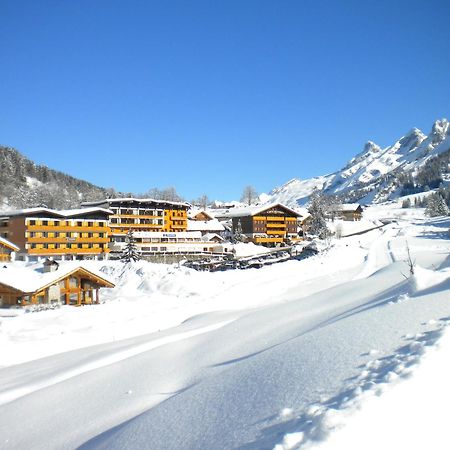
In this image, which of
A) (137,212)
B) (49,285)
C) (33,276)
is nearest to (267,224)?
(137,212)

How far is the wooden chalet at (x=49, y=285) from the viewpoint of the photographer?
30.9 m

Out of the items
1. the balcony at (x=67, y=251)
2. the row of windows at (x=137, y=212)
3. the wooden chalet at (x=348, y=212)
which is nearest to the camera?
the balcony at (x=67, y=251)

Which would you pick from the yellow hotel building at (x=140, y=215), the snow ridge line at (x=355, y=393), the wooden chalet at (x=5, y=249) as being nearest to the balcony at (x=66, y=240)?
the wooden chalet at (x=5, y=249)

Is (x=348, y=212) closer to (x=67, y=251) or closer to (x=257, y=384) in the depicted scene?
(x=67, y=251)

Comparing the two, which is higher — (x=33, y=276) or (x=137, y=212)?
(x=137, y=212)

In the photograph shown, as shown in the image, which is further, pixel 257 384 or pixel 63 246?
pixel 63 246

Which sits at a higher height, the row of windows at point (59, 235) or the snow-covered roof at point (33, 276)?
the row of windows at point (59, 235)

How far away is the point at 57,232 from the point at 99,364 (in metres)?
48.8

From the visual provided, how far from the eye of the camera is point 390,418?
4973mm

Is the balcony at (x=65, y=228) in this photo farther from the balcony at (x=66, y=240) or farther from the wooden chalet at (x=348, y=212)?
the wooden chalet at (x=348, y=212)

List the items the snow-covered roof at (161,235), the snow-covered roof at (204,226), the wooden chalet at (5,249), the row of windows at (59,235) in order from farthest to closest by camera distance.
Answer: the snow-covered roof at (204,226) < the snow-covered roof at (161,235) < the row of windows at (59,235) < the wooden chalet at (5,249)

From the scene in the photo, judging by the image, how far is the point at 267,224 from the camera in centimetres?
8925

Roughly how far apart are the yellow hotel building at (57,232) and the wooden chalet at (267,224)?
3133 centimetres

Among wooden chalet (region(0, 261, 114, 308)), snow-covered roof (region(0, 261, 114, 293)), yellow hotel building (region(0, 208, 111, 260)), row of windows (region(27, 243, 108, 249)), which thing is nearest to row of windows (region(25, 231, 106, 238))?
yellow hotel building (region(0, 208, 111, 260))
